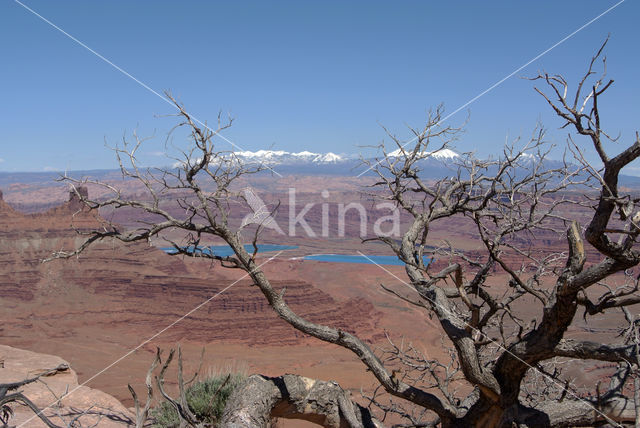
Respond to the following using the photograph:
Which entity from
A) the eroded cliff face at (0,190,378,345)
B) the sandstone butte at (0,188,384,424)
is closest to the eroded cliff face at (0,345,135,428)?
the sandstone butte at (0,188,384,424)

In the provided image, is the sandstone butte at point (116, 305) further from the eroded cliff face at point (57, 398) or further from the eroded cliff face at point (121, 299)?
the eroded cliff face at point (57, 398)

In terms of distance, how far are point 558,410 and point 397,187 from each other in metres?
2.97

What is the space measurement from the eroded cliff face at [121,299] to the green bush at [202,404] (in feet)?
64.8

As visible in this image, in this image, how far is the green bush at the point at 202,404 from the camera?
22.7ft

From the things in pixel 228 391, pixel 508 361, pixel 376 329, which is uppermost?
pixel 508 361

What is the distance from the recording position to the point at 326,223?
294ft

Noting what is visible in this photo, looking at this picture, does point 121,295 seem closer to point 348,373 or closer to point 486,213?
point 348,373

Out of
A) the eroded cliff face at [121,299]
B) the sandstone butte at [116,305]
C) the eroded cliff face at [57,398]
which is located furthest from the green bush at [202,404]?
the eroded cliff face at [121,299]

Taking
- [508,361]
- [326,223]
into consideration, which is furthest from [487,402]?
[326,223]

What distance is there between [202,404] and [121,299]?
29106 mm

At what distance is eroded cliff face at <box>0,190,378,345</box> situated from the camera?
28.9m

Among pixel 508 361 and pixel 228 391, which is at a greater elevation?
pixel 508 361

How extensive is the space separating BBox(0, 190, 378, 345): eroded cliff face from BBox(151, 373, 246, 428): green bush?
64.8ft

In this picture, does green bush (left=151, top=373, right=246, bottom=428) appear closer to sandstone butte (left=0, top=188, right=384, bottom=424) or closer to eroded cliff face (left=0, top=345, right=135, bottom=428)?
eroded cliff face (left=0, top=345, right=135, bottom=428)
